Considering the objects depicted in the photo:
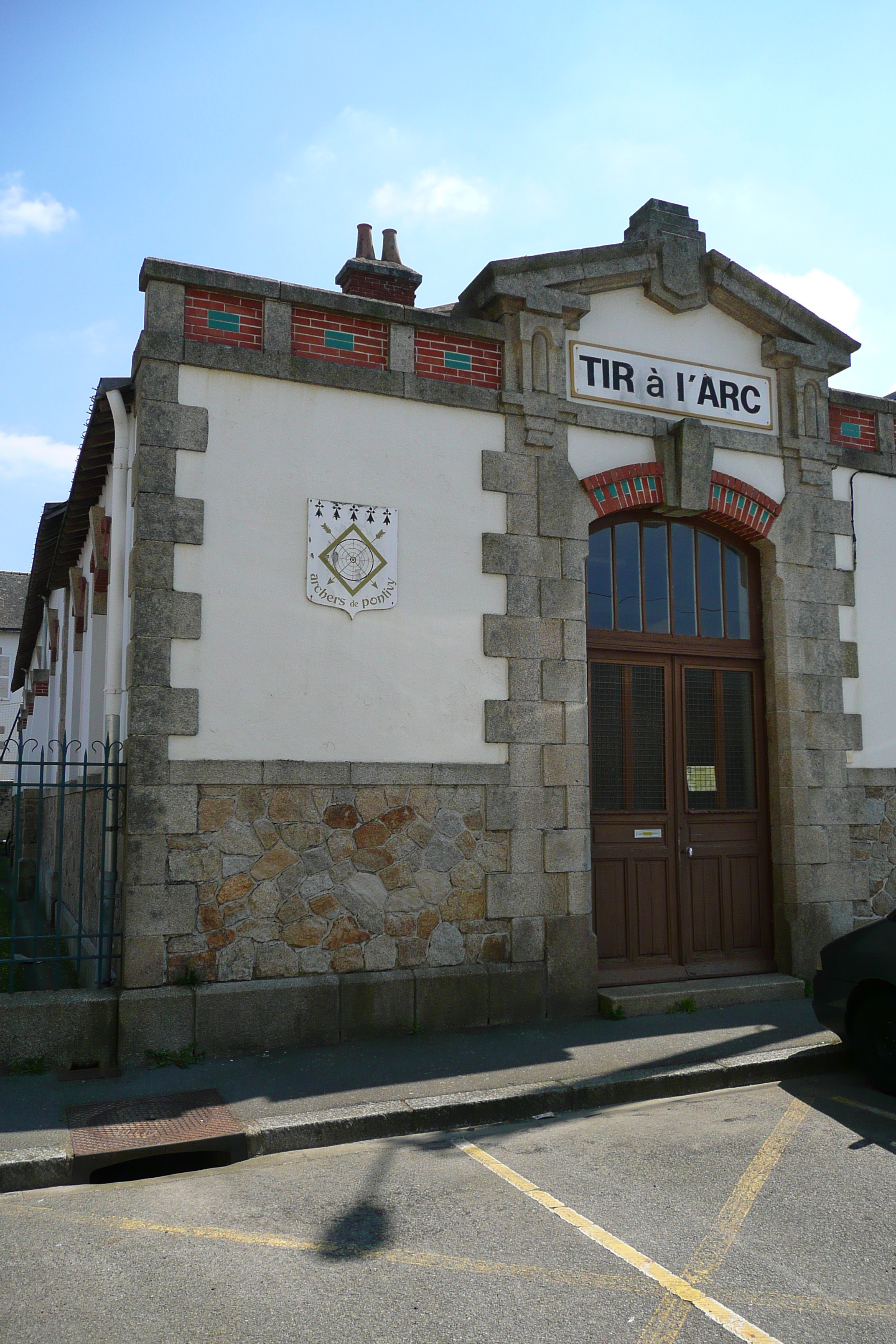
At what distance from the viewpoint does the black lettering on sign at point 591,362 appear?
27.0 feet

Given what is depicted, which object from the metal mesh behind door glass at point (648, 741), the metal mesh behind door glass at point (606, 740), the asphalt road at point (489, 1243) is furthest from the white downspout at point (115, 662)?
the metal mesh behind door glass at point (648, 741)

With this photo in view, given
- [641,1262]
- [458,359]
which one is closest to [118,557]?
[458,359]

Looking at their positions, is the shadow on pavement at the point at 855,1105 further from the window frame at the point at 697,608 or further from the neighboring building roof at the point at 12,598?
the neighboring building roof at the point at 12,598

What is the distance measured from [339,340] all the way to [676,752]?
13.8 feet

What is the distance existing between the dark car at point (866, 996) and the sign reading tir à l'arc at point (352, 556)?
3.79m

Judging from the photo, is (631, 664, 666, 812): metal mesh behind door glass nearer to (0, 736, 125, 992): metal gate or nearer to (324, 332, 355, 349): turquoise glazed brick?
(324, 332, 355, 349): turquoise glazed brick

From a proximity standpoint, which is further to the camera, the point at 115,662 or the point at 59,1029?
the point at 115,662

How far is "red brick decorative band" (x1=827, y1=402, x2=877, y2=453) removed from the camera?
30.8ft

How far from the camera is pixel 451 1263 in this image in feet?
12.3

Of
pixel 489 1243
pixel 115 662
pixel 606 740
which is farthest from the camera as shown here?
pixel 606 740

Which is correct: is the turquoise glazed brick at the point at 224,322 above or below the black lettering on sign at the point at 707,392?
below

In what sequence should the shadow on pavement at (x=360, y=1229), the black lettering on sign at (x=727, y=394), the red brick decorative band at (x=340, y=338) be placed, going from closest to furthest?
the shadow on pavement at (x=360, y=1229) → the red brick decorative band at (x=340, y=338) → the black lettering on sign at (x=727, y=394)

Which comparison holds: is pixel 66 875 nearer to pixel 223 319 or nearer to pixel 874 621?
pixel 223 319

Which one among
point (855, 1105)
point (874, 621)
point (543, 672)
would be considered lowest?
point (855, 1105)
